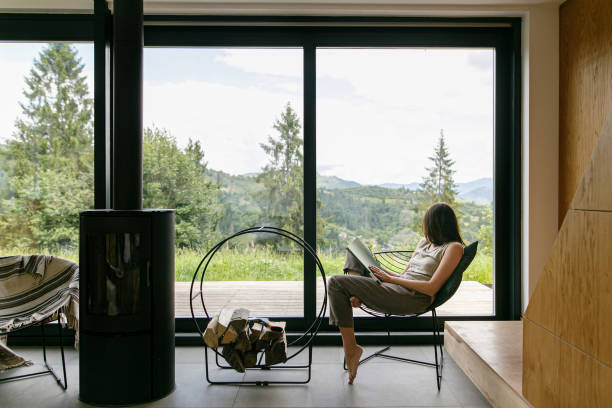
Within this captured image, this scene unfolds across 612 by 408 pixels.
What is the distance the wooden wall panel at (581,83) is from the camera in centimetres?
265

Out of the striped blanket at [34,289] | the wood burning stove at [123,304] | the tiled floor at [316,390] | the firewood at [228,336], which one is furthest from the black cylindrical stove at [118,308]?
the firewood at [228,336]

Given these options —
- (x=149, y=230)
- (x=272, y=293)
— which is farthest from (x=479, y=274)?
(x=149, y=230)

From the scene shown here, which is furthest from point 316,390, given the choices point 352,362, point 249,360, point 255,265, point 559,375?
point 559,375

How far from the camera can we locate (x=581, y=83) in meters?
2.89

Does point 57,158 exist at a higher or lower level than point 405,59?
lower

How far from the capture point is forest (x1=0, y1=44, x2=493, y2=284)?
3.34 meters

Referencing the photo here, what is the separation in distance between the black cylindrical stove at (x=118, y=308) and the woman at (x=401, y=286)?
3.51 ft

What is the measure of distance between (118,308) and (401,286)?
5.45ft

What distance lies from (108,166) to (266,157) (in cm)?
122

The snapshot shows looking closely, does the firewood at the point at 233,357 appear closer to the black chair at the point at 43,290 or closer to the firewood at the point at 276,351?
the firewood at the point at 276,351

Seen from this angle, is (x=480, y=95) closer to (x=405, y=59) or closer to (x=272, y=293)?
(x=405, y=59)

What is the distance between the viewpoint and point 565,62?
3.08 metres

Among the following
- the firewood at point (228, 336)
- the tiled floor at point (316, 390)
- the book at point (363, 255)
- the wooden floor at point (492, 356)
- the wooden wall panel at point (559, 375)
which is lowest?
the tiled floor at point (316, 390)

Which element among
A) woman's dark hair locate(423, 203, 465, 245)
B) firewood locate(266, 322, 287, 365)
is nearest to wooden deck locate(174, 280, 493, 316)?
firewood locate(266, 322, 287, 365)
